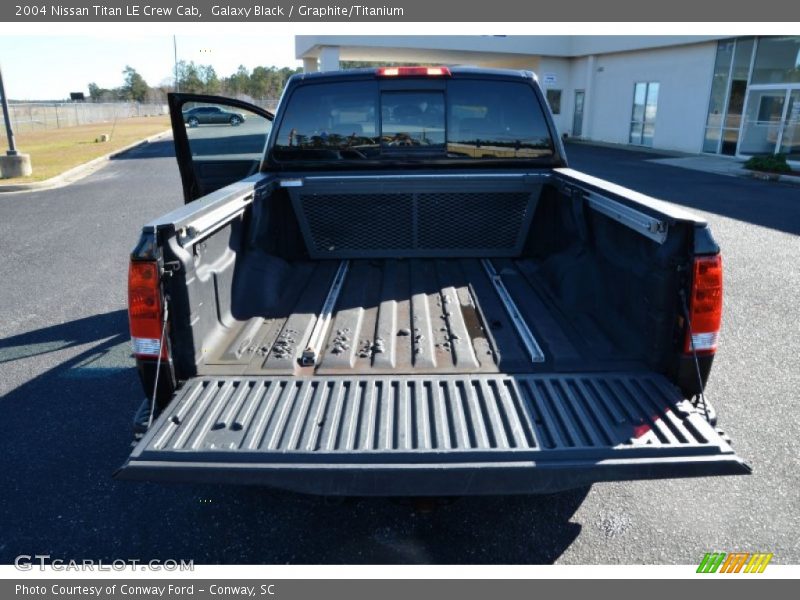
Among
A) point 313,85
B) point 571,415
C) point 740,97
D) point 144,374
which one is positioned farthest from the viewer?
point 740,97

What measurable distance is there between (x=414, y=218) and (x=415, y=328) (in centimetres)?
131

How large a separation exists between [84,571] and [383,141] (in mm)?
3224

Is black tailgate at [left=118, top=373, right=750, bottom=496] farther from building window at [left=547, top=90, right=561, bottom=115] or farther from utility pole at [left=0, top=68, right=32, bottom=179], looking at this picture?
building window at [left=547, top=90, right=561, bottom=115]

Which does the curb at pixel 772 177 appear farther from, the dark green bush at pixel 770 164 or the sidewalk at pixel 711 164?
the dark green bush at pixel 770 164

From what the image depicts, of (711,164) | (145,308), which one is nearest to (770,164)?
(711,164)

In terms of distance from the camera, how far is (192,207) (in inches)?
118

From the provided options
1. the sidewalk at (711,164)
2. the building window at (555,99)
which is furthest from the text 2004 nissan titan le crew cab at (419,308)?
the building window at (555,99)

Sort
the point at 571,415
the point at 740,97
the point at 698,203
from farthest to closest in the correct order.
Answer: the point at 740,97 < the point at 698,203 < the point at 571,415

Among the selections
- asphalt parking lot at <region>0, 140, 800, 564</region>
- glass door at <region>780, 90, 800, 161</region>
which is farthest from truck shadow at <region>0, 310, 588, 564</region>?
glass door at <region>780, 90, 800, 161</region>

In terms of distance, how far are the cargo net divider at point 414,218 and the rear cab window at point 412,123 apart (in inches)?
10.0

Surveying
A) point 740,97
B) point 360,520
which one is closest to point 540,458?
point 360,520

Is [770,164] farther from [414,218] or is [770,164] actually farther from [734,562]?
[734,562]

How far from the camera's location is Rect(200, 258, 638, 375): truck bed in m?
2.96

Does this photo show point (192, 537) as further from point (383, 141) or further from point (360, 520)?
point (383, 141)
